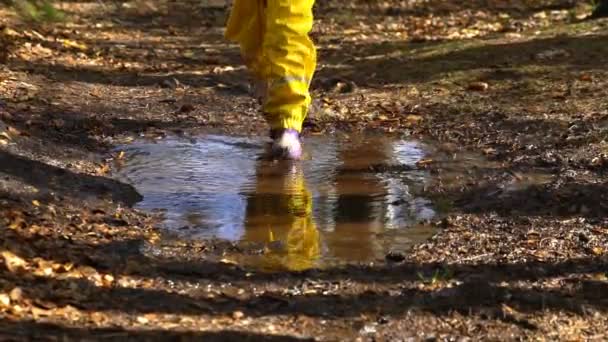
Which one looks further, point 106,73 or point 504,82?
point 106,73

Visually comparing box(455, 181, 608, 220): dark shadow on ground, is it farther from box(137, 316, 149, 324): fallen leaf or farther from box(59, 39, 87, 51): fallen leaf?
box(59, 39, 87, 51): fallen leaf

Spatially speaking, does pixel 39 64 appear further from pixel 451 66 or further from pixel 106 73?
pixel 451 66

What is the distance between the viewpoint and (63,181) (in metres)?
5.28

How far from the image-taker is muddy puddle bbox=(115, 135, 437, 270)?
4634mm

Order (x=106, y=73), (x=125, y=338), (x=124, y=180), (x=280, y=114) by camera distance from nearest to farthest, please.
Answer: (x=125, y=338) → (x=124, y=180) → (x=280, y=114) → (x=106, y=73)

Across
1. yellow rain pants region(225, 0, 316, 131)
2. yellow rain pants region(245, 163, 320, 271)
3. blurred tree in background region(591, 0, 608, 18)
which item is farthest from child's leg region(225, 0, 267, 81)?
blurred tree in background region(591, 0, 608, 18)

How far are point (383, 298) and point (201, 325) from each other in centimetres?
63

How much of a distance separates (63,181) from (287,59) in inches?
50.1

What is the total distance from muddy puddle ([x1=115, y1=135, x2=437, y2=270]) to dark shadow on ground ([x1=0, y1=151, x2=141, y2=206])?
0.11 meters

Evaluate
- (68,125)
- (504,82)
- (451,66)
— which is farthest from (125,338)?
(451,66)

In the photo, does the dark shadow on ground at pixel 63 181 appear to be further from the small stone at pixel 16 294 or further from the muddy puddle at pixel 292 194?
the small stone at pixel 16 294

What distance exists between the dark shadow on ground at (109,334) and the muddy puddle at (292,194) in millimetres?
776

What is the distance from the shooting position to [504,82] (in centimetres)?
790

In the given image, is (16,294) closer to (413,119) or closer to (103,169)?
(103,169)
